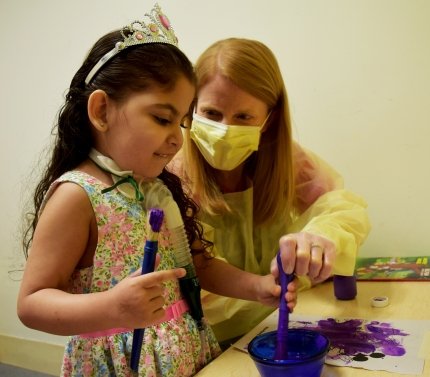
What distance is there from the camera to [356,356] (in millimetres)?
577

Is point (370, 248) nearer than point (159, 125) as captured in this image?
No

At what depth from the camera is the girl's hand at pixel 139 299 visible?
472 millimetres

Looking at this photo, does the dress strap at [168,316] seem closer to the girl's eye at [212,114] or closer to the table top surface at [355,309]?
the table top surface at [355,309]

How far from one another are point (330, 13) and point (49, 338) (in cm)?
148

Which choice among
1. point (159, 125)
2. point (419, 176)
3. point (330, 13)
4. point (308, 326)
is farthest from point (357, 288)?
point (330, 13)

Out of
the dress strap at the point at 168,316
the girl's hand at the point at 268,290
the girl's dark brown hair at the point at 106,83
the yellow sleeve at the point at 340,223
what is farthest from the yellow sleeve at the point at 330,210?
the girl's dark brown hair at the point at 106,83

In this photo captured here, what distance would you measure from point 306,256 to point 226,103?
0.41m

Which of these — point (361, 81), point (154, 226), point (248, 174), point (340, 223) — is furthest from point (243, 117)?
point (154, 226)

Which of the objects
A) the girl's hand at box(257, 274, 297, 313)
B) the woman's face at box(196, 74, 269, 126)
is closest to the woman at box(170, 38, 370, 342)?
the woman's face at box(196, 74, 269, 126)

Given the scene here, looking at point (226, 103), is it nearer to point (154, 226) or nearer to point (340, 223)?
point (340, 223)

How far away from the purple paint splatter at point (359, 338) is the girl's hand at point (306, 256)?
3.9 inches

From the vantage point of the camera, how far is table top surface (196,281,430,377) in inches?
22.1

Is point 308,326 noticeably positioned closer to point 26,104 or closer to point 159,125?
point 159,125

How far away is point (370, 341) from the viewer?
615 millimetres
